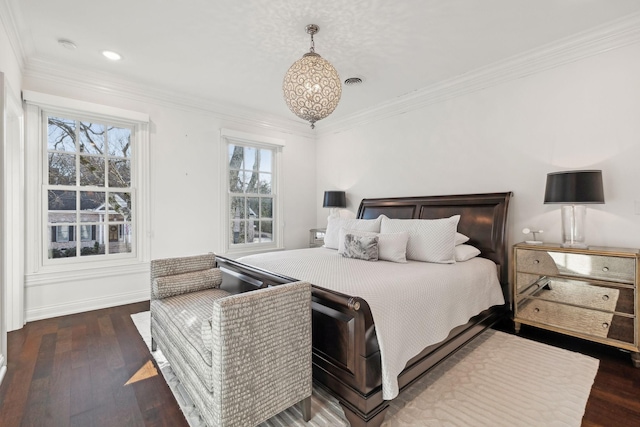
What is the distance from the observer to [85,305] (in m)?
3.40

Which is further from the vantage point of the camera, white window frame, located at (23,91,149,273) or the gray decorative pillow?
white window frame, located at (23,91,149,273)

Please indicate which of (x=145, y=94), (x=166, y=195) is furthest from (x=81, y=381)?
(x=145, y=94)

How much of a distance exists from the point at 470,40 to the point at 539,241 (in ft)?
6.52

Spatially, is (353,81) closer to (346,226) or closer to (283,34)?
(283,34)

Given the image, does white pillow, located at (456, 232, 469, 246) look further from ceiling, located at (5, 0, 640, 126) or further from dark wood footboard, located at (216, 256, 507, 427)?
ceiling, located at (5, 0, 640, 126)

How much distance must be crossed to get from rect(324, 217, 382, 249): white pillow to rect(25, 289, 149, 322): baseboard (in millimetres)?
2445

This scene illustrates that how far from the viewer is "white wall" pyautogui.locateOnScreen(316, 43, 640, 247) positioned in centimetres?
255

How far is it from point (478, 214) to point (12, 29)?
4.60m

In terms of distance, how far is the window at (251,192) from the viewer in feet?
14.9

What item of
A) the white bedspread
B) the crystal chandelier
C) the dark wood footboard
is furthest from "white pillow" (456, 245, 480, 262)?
the crystal chandelier

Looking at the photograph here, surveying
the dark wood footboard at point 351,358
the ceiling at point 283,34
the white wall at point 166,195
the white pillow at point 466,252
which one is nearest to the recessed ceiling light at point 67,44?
the ceiling at point 283,34

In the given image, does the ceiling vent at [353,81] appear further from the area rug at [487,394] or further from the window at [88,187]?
the area rug at [487,394]

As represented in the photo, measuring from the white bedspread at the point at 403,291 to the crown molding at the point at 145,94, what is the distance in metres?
2.51

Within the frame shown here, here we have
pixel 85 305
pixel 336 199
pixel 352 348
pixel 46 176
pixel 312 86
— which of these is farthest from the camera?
pixel 336 199
